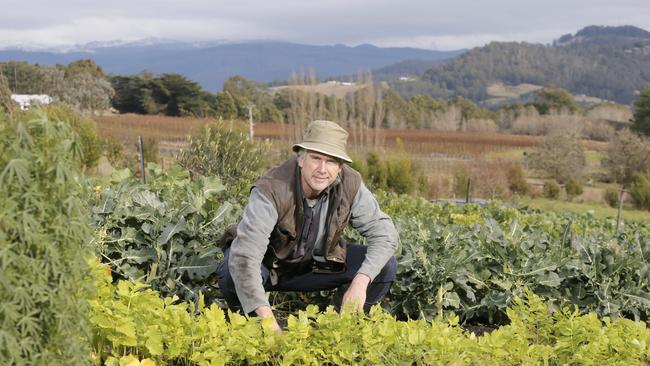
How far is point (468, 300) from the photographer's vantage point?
155 inches

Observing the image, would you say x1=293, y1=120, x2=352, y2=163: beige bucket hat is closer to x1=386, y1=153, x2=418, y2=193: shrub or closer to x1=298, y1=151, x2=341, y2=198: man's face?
x1=298, y1=151, x2=341, y2=198: man's face

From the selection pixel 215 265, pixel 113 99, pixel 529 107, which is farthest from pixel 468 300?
pixel 529 107

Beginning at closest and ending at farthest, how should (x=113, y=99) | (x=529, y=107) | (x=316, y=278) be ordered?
(x=316, y=278), (x=113, y=99), (x=529, y=107)

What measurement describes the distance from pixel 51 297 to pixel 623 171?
32.5 meters

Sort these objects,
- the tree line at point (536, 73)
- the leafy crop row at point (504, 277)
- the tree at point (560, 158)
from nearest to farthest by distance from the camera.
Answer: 1. the leafy crop row at point (504, 277)
2. the tree at point (560, 158)
3. the tree line at point (536, 73)

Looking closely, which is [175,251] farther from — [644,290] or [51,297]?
[644,290]

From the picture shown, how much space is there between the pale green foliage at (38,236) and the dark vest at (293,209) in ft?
4.22

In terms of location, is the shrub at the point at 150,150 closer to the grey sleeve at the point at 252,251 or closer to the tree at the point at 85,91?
the grey sleeve at the point at 252,251

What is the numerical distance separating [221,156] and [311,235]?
5989 mm

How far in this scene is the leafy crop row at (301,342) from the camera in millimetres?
2406

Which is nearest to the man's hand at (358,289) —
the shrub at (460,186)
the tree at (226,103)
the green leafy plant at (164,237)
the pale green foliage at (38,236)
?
the green leafy plant at (164,237)

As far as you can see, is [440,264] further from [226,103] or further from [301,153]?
[226,103]

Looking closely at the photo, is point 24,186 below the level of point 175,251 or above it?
above

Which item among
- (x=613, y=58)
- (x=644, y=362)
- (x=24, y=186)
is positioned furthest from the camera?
(x=613, y=58)
